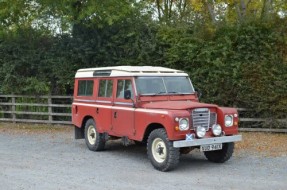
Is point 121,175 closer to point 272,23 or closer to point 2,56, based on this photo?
point 272,23

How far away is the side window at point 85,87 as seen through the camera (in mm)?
10766

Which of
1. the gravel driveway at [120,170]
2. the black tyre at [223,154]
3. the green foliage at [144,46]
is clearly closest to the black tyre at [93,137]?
the gravel driveway at [120,170]

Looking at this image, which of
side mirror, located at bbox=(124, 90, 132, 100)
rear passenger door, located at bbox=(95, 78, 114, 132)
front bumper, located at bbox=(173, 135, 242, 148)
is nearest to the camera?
front bumper, located at bbox=(173, 135, 242, 148)

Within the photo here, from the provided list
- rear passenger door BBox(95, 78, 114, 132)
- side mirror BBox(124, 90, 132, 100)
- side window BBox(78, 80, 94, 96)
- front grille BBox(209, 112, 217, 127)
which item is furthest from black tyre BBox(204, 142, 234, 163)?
side window BBox(78, 80, 94, 96)

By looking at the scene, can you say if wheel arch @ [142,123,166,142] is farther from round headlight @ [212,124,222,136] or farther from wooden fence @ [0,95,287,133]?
wooden fence @ [0,95,287,133]

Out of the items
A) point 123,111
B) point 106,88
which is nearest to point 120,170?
point 123,111

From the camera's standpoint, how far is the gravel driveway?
7.10m

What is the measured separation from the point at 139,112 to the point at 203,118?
1.38 meters

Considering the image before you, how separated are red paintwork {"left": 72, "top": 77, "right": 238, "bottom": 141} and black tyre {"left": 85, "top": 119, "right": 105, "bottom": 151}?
8.4 inches

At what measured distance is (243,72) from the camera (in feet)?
44.3

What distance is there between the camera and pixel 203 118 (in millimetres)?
8305

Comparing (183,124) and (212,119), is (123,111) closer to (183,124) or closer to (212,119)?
(183,124)

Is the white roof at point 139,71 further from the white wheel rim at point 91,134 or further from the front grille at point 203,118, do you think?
the front grille at point 203,118

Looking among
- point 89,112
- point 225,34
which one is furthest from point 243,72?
point 89,112
